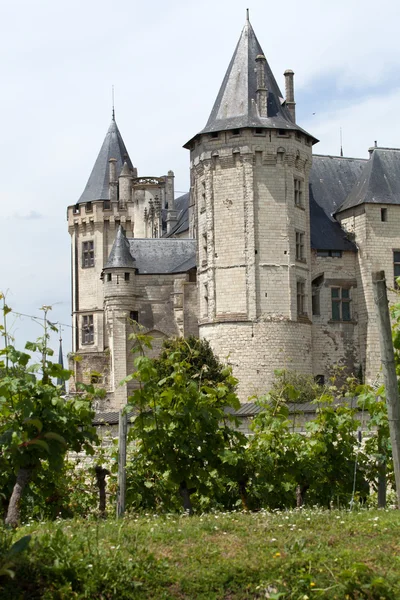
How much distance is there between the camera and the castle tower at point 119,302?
156ft

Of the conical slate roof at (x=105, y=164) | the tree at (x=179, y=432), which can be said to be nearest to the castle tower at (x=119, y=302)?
the conical slate roof at (x=105, y=164)

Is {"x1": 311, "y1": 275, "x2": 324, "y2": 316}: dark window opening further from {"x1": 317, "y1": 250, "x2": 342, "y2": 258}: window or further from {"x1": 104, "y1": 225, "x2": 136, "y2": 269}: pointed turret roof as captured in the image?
{"x1": 104, "y1": 225, "x2": 136, "y2": 269}: pointed turret roof

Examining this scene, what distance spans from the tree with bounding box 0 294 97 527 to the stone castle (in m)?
25.5

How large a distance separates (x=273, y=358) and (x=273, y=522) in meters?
30.7

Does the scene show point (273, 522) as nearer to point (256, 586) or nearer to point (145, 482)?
point (256, 586)

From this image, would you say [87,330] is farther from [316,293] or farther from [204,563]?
[204,563]

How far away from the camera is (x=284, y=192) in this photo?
139ft

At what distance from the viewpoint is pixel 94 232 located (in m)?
58.6

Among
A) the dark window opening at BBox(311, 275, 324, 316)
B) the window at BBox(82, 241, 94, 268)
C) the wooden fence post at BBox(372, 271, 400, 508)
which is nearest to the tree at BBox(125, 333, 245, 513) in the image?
the wooden fence post at BBox(372, 271, 400, 508)

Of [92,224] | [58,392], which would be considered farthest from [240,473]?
[92,224]

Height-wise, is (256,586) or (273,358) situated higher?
(273,358)

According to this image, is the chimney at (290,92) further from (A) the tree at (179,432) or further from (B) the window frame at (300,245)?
(A) the tree at (179,432)

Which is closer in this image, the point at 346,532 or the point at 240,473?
the point at 346,532

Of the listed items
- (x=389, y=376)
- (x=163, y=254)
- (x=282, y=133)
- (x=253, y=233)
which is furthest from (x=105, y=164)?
(x=389, y=376)
